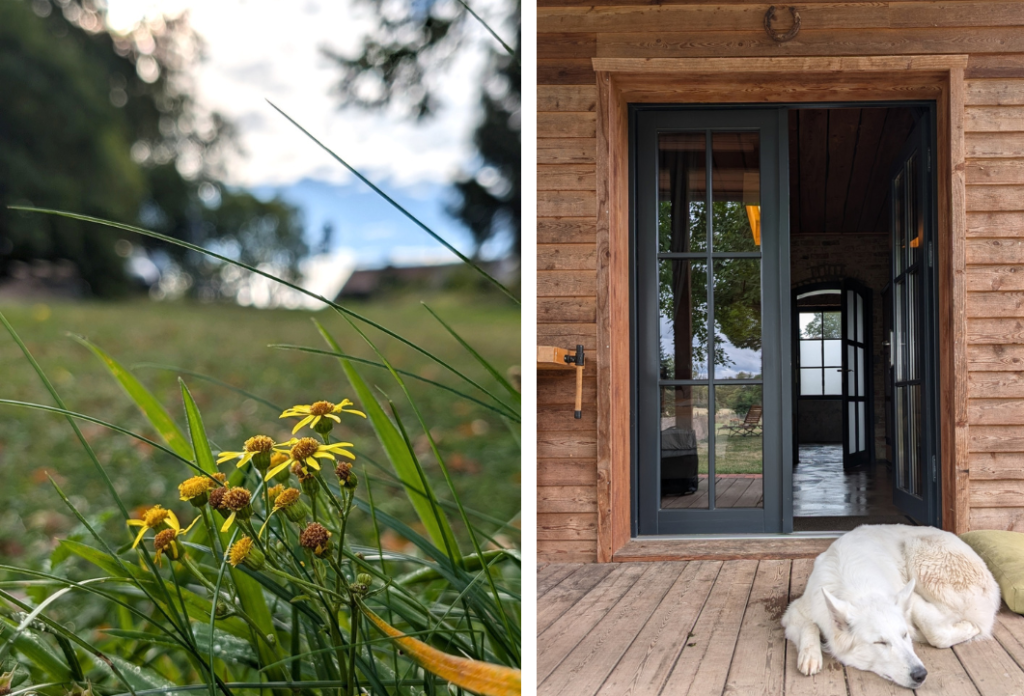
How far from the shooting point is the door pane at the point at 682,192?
3133 millimetres

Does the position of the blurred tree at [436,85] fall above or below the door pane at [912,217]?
above

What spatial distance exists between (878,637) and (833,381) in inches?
260

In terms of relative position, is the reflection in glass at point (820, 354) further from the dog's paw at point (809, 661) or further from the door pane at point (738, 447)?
the dog's paw at point (809, 661)

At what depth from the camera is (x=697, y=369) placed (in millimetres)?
3107

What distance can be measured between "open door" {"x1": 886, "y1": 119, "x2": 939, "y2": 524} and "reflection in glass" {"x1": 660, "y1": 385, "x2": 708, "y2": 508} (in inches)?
38.1

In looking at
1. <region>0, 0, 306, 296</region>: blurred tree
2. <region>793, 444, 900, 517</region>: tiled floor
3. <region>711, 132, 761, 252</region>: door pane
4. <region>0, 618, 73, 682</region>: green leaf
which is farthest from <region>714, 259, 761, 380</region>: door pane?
<region>0, 0, 306, 296</region>: blurred tree

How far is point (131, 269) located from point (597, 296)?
501 centimetres

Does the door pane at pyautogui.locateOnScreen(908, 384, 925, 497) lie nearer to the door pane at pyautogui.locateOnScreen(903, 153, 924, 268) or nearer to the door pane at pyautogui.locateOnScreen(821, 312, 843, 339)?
the door pane at pyautogui.locateOnScreen(903, 153, 924, 268)

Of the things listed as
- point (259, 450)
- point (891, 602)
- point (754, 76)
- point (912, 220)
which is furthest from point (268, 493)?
point (912, 220)

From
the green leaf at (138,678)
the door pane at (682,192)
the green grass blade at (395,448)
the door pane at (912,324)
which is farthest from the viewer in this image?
the door pane at (912,324)

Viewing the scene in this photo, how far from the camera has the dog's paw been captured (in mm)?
1743

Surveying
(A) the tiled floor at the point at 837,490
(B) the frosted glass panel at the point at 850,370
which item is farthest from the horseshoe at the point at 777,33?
(B) the frosted glass panel at the point at 850,370

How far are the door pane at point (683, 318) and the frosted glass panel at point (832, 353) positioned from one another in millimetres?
5353

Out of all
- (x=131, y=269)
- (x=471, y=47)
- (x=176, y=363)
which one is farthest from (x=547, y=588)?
(x=131, y=269)
